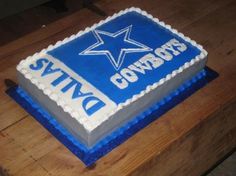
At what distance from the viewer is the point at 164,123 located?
3.70 ft

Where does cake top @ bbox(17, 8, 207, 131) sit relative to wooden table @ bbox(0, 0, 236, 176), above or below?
above

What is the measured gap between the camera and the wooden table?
1031 mm

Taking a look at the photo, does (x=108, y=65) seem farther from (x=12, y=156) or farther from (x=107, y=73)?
(x=12, y=156)

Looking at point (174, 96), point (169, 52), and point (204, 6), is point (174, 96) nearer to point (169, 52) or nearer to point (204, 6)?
point (169, 52)

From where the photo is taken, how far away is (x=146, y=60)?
116 centimetres

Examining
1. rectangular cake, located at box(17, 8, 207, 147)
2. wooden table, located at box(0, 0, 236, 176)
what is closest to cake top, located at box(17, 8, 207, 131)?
rectangular cake, located at box(17, 8, 207, 147)

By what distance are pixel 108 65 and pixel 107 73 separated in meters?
0.03

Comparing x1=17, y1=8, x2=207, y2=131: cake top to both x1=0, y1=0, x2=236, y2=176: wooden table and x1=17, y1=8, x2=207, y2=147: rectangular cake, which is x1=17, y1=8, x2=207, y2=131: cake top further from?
x1=0, y1=0, x2=236, y2=176: wooden table

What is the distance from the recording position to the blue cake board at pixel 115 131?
105 centimetres

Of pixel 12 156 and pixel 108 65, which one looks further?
pixel 108 65

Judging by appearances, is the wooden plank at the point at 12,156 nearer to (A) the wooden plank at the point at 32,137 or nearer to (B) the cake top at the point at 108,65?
(A) the wooden plank at the point at 32,137

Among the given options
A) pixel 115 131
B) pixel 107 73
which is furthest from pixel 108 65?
pixel 115 131

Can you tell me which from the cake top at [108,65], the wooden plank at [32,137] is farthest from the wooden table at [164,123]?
the cake top at [108,65]

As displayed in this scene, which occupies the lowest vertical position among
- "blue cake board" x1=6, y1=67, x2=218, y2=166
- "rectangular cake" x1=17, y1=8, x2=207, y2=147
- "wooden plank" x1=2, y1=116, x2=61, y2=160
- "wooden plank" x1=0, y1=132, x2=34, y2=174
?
"wooden plank" x1=0, y1=132, x2=34, y2=174
